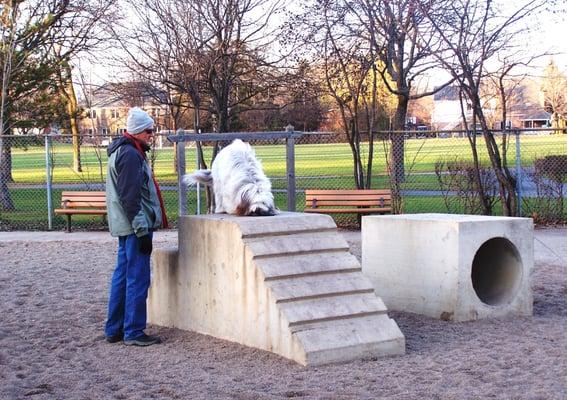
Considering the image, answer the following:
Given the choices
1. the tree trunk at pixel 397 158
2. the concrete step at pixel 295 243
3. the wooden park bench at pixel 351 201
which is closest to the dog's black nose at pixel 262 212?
the concrete step at pixel 295 243

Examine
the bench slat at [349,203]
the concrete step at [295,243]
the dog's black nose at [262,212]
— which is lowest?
the bench slat at [349,203]

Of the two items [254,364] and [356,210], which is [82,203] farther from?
[254,364]

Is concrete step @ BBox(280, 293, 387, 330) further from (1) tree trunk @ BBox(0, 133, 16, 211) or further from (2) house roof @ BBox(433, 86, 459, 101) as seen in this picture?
(1) tree trunk @ BBox(0, 133, 16, 211)

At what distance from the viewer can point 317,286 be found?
6910 millimetres

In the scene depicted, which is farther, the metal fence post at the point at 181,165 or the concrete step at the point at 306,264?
the metal fence post at the point at 181,165

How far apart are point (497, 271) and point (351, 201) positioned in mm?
7359

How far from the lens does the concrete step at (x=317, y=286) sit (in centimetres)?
670

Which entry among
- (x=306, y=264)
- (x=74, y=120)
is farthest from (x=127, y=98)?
(x=306, y=264)

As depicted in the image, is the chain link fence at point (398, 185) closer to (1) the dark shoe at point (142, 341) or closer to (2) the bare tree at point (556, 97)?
(1) the dark shoe at point (142, 341)

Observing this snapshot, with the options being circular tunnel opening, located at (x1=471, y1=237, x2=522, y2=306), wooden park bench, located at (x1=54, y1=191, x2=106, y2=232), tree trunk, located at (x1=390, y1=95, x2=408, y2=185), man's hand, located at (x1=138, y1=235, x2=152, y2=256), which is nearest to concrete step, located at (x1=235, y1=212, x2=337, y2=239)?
man's hand, located at (x1=138, y1=235, x2=152, y2=256)

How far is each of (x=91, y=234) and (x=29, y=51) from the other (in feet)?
20.4

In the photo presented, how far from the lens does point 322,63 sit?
1964 centimetres

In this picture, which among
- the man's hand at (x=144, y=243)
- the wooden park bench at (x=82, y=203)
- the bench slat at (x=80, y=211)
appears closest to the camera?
the man's hand at (x=144, y=243)

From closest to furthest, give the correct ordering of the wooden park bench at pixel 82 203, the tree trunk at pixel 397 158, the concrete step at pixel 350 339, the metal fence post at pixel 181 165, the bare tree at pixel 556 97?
1. the concrete step at pixel 350 339
2. the metal fence post at pixel 181 165
3. the wooden park bench at pixel 82 203
4. the tree trunk at pixel 397 158
5. the bare tree at pixel 556 97
